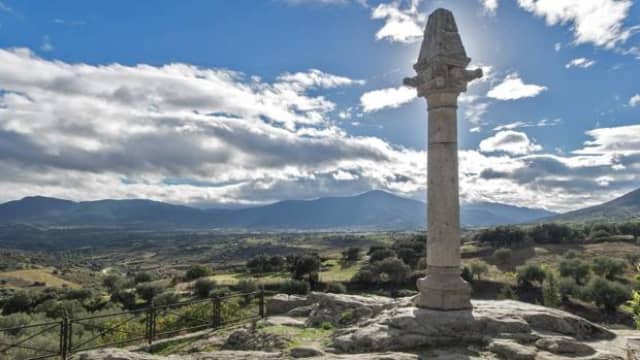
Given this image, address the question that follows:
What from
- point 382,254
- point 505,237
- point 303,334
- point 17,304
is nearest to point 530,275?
point 382,254

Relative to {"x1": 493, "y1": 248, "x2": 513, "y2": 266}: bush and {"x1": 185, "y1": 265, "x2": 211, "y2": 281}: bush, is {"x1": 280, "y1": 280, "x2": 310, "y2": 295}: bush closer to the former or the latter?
{"x1": 185, "y1": 265, "x2": 211, "y2": 281}: bush

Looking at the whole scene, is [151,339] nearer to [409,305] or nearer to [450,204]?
[409,305]

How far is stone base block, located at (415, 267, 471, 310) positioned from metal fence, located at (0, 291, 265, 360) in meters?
5.64

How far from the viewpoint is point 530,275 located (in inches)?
2319

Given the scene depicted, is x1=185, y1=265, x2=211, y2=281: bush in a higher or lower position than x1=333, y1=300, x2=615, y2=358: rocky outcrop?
lower

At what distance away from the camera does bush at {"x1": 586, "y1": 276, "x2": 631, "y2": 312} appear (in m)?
48.2

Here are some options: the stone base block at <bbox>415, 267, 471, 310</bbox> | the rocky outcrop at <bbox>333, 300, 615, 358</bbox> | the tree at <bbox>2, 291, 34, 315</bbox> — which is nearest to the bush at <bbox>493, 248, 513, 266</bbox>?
the tree at <bbox>2, 291, 34, 315</bbox>

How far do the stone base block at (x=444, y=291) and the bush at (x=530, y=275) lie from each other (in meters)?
50.8

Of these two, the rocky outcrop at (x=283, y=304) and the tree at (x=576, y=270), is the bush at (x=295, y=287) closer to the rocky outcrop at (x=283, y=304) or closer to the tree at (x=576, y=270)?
the tree at (x=576, y=270)

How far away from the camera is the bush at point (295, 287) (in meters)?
53.5

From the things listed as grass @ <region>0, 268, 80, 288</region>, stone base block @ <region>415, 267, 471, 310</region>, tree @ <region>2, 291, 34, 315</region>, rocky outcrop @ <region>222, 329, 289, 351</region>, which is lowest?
grass @ <region>0, 268, 80, 288</region>

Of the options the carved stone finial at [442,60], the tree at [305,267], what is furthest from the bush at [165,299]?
the carved stone finial at [442,60]

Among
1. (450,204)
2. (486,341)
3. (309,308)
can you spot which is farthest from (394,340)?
(309,308)

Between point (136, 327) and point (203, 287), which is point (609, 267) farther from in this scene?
point (136, 327)
